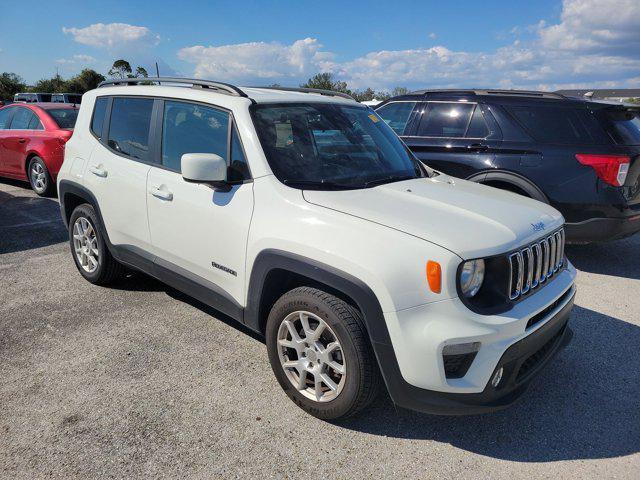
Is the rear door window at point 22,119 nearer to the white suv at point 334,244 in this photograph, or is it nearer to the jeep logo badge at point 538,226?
the white suv at point 334,244

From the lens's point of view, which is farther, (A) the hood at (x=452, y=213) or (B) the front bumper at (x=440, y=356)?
(A) the hood at (x=452, y=213)

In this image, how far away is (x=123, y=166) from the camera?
3982 mm

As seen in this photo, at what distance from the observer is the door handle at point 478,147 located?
593 centimetres

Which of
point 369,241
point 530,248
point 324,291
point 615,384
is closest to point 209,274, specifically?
point 324,291

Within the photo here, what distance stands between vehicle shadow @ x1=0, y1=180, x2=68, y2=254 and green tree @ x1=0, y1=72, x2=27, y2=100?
5494 cm

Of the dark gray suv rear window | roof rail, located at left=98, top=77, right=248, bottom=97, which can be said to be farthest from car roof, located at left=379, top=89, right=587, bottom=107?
roof rail, located at left=98, top=77, right=248, bottom=97

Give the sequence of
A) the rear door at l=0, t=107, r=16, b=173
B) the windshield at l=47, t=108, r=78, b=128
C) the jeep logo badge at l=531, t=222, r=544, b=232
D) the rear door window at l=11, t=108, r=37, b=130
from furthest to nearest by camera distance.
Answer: the rear door at l=0, t=107, r=16, b=173, the rear door window at l=11, t=108, r=37, b=130, the windshield at l=47, t=108, r=78, b=128, the jeep logo badge at l=531, t=222, r=544, b=232

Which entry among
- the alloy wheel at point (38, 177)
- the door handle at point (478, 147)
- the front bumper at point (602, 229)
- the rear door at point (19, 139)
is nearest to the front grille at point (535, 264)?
the front bumper at point (602, 229)

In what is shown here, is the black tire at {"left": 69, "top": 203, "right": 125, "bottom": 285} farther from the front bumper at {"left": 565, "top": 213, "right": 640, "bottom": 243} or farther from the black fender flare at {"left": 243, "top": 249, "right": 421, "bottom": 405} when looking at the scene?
the front bumper at {"left": 565, "top": 213, "right": 640, "bottom": 243}

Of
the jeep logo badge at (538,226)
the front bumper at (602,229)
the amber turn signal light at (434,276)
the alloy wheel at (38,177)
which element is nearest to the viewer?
the amber turn signal light at (434,276)

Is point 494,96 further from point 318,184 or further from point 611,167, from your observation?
point 318,184

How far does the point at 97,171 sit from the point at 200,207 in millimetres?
1497

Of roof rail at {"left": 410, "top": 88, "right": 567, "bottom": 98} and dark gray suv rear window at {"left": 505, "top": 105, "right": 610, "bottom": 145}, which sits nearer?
dark gray suv rear window at {"left": 505, "top": 105, "right": 610, "bottom": 145}

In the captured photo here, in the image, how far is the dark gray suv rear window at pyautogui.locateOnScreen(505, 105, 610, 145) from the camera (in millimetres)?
5331
